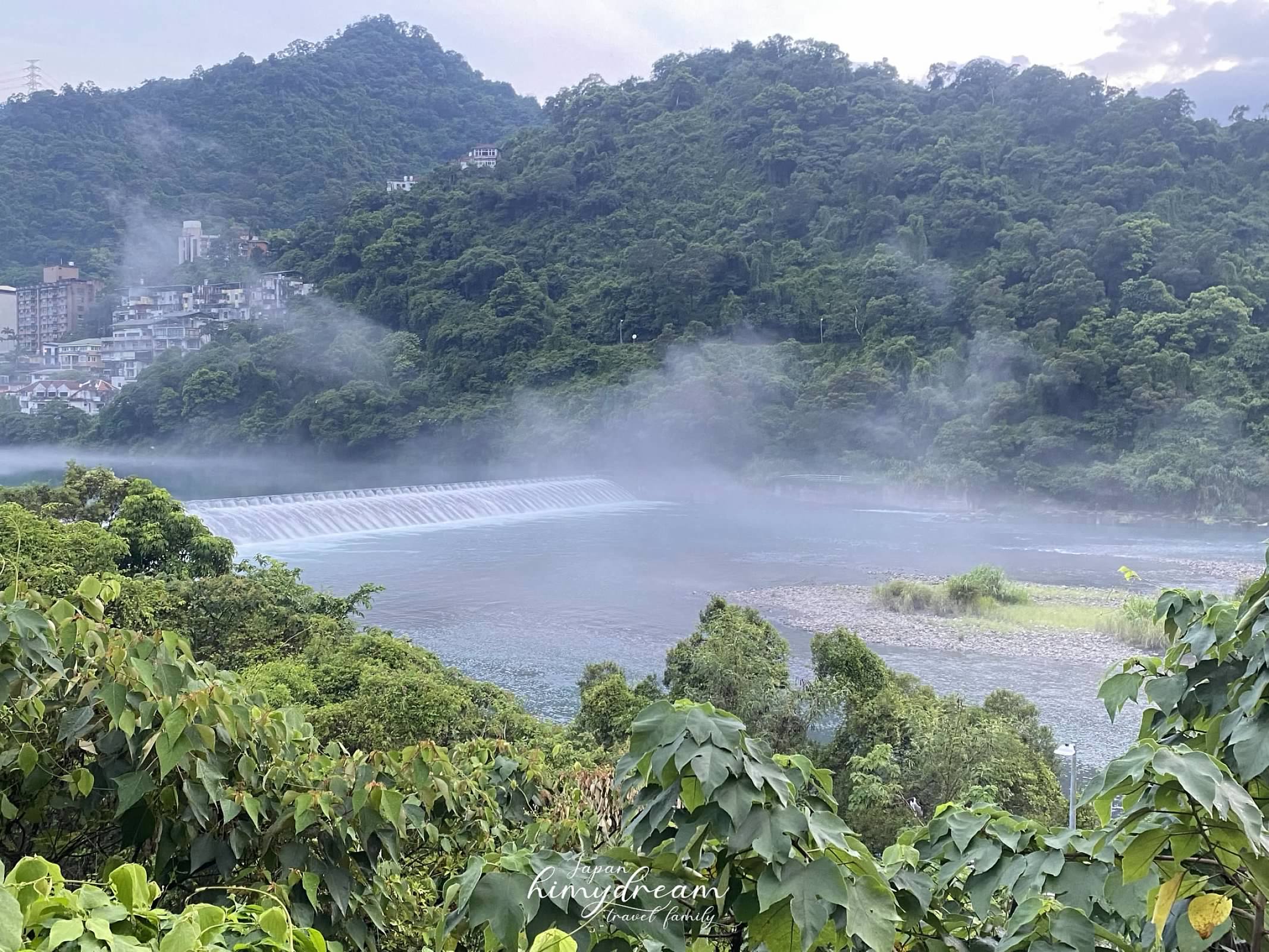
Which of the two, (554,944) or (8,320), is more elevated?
(8,320)

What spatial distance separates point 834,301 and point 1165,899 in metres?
33.6

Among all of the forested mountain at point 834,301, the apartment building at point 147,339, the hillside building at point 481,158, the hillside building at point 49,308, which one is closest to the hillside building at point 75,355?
the apartment building at point 147,339

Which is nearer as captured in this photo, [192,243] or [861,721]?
[861,721]

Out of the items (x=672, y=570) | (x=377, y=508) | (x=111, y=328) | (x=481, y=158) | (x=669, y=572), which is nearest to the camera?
(x=669, y=572)

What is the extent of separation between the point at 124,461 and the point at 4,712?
97.7 feet

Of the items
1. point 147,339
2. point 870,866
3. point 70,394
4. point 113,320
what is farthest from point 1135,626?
point 113,320

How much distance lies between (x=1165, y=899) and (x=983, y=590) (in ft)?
36.1

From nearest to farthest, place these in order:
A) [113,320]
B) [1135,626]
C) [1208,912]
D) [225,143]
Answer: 1. [1208,912]
2. [1135,626]
3. [113,320]
4. [225,143]

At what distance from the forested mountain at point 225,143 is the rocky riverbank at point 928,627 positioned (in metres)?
40.6

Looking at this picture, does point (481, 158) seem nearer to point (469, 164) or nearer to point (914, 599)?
point (469, 164)

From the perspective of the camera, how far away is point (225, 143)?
5650 cm

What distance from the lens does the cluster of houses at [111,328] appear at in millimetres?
34469

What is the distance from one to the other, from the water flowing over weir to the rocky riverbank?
701 centimetres

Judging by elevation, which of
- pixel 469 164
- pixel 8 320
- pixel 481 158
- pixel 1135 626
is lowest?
pixel 1135 626
